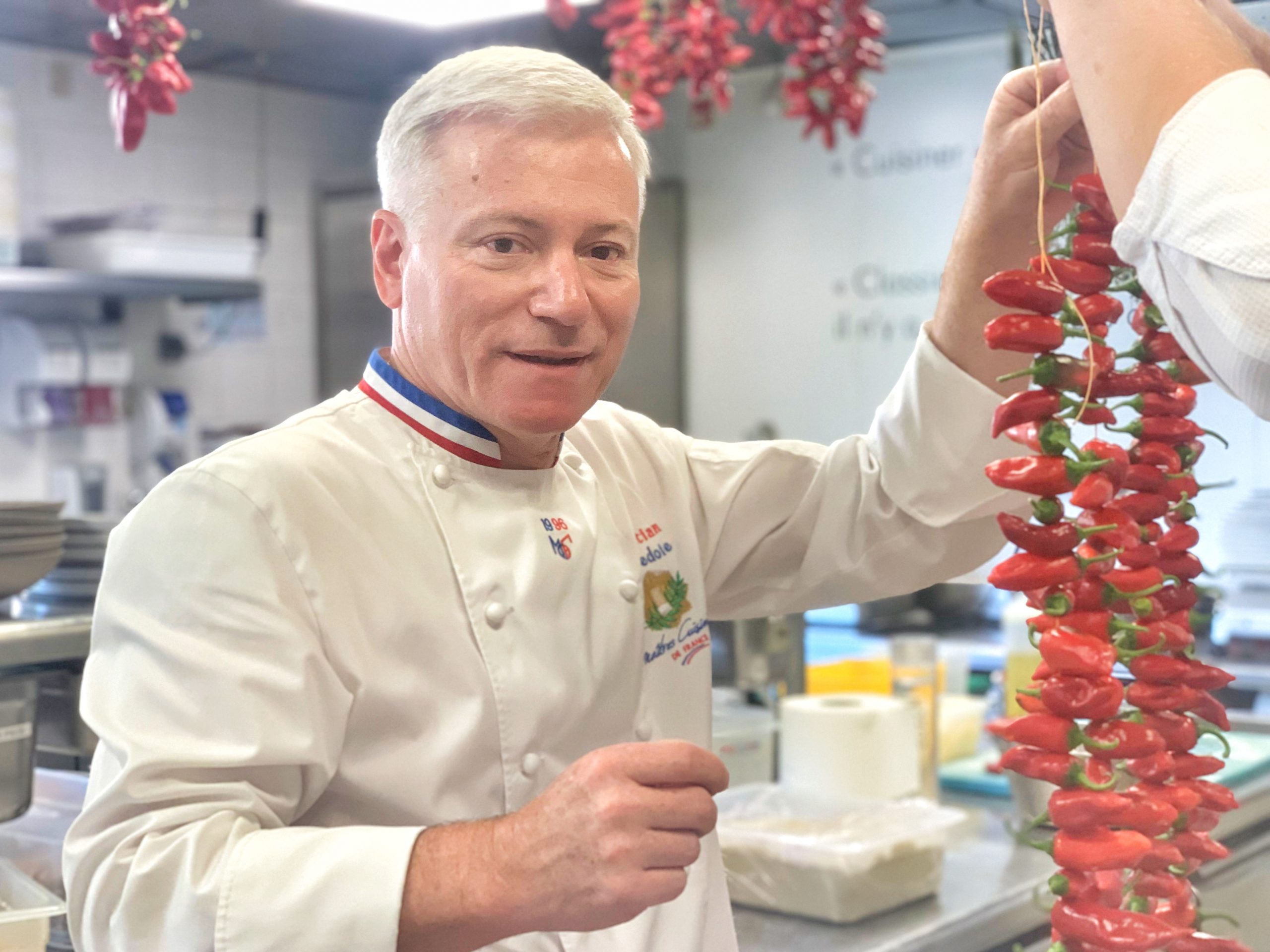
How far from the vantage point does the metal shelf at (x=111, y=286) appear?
14.4 feet

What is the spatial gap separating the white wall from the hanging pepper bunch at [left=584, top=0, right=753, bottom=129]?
7.48 feet

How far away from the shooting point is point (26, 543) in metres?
1.51

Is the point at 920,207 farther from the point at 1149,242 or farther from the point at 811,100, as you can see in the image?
the point at 1149,242

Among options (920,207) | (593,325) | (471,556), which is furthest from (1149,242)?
(920,207)

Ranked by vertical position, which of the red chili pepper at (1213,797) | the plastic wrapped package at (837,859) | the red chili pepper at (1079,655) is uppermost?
the red chili pepper at (1079,655)

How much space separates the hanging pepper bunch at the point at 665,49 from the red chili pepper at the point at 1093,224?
188 centimetres

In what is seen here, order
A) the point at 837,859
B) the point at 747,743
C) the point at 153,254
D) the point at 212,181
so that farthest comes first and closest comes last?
the point at 212,181 → the point at 153,254 → the point at 747,743 → the point at 837,859

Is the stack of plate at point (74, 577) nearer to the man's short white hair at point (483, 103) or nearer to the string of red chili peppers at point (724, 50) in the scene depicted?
the man's short white hair at point (483, 103)

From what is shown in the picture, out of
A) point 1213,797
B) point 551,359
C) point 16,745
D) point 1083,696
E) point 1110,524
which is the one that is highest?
point 551,359

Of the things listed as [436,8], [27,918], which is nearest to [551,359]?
[27,918]

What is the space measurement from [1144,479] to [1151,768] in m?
0.20

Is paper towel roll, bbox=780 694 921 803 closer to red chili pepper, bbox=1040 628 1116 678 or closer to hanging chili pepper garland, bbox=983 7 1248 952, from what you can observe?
hanging chili pepper garland, bbox=983 7 1248 952

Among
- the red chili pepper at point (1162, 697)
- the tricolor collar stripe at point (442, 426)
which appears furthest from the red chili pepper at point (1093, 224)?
the tricolor collar stripe at point (442, 426)

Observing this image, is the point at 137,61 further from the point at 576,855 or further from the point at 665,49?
the point at 665,49
